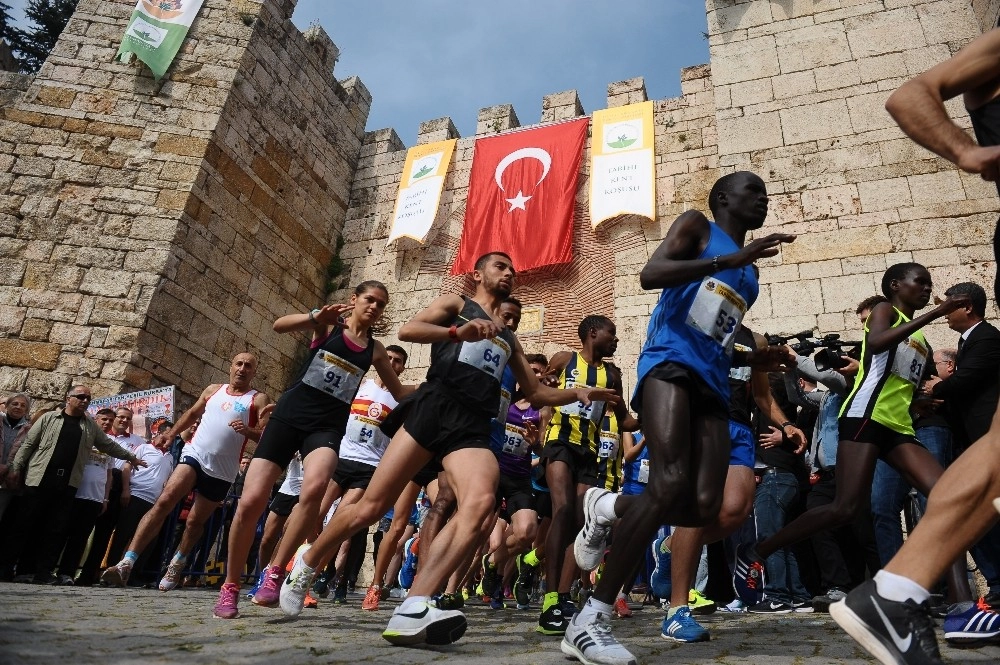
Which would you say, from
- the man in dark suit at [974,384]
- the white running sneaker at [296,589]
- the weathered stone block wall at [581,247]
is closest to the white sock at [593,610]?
the white running sneaker at [296,589]

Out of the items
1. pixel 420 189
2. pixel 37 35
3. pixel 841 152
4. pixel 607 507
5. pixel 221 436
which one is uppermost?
pixel 37 35

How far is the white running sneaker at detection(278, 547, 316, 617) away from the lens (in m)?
3.54

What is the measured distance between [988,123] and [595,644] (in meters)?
2.17

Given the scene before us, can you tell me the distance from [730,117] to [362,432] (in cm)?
716

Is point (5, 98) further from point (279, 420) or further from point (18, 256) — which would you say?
point (279, 420)

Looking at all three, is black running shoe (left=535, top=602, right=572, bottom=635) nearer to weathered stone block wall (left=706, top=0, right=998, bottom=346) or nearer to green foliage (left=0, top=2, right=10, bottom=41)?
weathered stone block wall (left=706, top=0, right=998, bottom=346)

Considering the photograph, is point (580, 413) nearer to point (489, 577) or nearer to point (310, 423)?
point (310, 423)

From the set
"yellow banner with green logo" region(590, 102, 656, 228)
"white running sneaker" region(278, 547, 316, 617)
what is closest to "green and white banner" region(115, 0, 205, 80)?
"yellow banner with green logo" region(590, 102, 656, 228)

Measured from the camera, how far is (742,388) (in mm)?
4863

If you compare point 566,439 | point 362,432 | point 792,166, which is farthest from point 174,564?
point 792,166

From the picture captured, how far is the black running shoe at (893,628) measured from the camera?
1.86 metres

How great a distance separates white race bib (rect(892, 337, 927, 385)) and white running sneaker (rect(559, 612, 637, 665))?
8.37ft

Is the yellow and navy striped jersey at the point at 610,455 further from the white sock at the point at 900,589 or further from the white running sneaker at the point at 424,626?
the white sock at the point at 900,589

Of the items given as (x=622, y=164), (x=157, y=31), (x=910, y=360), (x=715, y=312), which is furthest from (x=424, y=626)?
(x=157, y=31)
